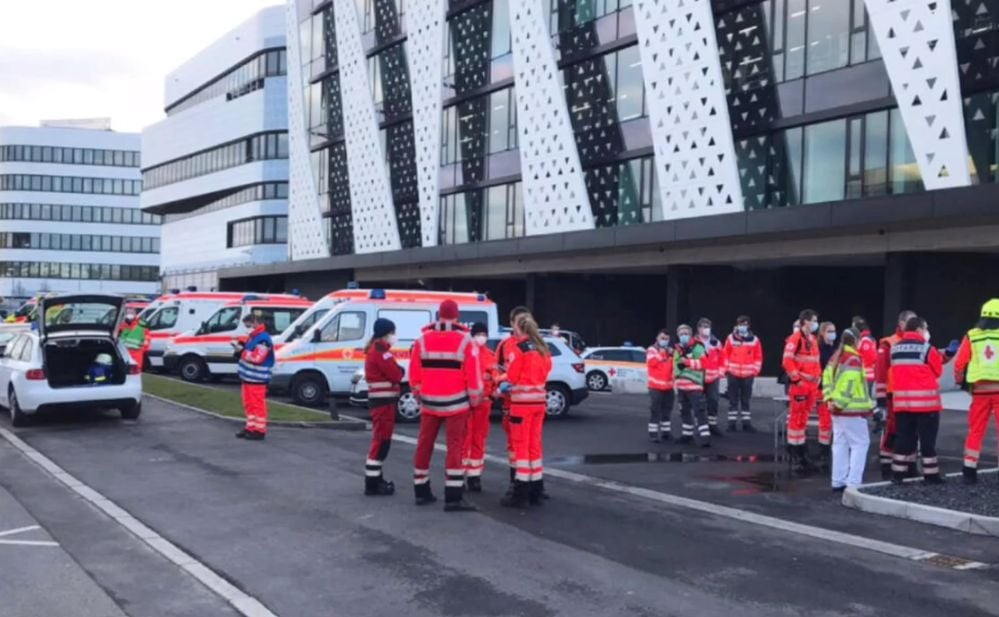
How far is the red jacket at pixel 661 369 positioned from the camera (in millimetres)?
16125

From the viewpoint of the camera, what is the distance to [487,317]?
2058 cm

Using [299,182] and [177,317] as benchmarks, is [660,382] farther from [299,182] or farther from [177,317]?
[299,182]

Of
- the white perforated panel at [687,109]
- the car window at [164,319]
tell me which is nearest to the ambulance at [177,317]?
the car window at [164,319]

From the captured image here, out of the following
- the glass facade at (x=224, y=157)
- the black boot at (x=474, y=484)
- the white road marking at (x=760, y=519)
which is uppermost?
the glass facade at (x=224, y=157)

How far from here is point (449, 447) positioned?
10109mm

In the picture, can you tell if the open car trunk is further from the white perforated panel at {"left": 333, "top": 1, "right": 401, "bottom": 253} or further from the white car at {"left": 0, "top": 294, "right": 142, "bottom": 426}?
the white perforated panel at {"left": 333, "top": 1, "right": 401, "bottom": 253}

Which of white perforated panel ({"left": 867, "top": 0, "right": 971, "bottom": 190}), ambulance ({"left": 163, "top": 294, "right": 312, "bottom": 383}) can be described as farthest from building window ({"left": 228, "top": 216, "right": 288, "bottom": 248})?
white perforated panel ({"left": 867, "top": 0, "right": 971, "bottom": 190})

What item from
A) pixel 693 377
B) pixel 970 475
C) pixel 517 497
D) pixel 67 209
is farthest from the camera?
pixel 67 209

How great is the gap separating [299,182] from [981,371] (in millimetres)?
50212

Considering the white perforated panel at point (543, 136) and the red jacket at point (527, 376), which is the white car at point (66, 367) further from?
the white perforated panel at point (543, 136)

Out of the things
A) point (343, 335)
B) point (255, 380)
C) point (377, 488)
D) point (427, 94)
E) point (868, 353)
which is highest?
point (427, 94)

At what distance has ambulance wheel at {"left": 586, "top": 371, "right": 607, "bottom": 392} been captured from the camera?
29438mm

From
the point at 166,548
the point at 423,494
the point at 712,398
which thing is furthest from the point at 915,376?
the point at 166,548

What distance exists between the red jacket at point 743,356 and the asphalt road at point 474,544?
11.6 feet
